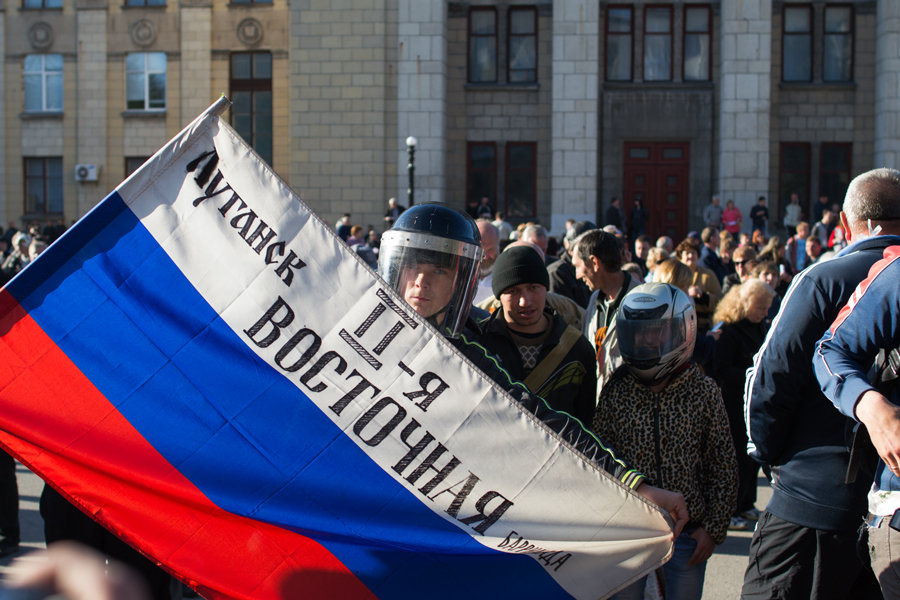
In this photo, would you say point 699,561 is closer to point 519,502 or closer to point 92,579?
point 519,502

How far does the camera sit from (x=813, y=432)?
3252 millimetres

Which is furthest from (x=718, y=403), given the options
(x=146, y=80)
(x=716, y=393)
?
(x=146, y=80)

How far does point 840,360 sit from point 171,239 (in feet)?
6.93

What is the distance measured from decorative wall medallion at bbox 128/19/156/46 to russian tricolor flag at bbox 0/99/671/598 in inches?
1100

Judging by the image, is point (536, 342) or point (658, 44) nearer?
point (536, 342)

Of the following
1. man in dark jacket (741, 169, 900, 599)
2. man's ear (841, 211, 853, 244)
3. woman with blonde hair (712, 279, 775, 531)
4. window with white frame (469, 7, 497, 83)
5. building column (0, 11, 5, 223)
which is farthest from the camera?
building column (0, 11, 5, 223)

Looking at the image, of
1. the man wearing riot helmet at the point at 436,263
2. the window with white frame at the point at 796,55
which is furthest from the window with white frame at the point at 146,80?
the man wearing riot helmet at the point at 436,263

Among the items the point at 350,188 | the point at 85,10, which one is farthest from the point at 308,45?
the point at 85,10

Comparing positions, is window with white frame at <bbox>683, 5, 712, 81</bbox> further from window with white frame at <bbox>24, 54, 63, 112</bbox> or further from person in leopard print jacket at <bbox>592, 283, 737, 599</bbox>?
person in leopard print jacket at <bbox>592, 283, 737, 599</bbox>

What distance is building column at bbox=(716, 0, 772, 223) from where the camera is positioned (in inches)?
982

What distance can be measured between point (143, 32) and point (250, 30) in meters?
3.45

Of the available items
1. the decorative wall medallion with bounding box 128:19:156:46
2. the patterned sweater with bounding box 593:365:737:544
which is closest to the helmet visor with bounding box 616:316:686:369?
the patterned sweater with bounding box 593:365:737:544

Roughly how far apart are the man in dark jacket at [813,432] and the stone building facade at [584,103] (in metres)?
22.3

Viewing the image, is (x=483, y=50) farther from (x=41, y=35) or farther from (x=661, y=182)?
(x=41, y=35)
